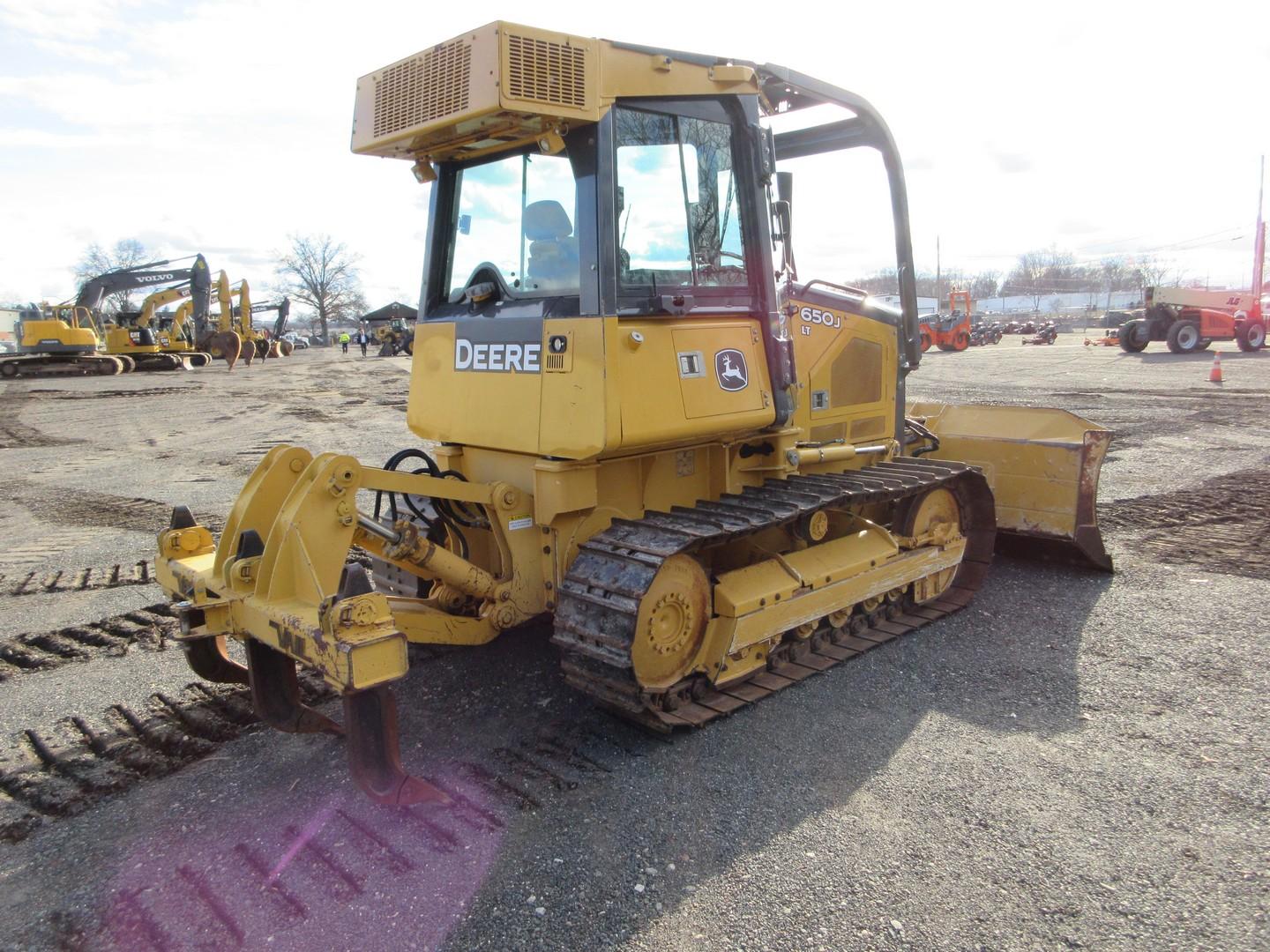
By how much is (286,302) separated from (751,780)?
4488cm

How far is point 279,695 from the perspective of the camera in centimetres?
398

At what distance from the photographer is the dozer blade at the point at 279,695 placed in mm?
3904

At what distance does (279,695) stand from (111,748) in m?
0.95

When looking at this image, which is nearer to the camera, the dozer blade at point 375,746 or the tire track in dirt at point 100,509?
the dozer blade at point 375,746

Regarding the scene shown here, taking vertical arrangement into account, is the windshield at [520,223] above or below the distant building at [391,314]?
below

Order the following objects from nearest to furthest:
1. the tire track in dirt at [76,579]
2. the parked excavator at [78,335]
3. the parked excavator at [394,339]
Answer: the tire track in dirt at [76,579] → the parked excavator at [78,335] → the parked excavator at [394,339]

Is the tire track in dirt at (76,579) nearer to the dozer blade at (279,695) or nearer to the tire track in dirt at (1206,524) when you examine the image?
the dozer blade at (279,695)

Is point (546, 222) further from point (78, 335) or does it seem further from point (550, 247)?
point (78, 335)

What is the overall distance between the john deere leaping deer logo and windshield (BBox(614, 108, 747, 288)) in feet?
1.23

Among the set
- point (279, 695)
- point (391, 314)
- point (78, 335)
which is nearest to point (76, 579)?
point (279, 695)

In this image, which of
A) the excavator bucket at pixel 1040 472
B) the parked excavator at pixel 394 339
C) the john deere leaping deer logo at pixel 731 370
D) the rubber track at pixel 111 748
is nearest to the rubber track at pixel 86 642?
the rubber track at pixel 111 748

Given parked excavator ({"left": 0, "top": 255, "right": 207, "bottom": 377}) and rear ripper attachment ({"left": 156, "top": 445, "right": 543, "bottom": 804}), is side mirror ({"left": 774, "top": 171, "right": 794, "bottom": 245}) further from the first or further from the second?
parked excavator ({"left": 0, "top": 255, "right": 207, "bottom": 377})

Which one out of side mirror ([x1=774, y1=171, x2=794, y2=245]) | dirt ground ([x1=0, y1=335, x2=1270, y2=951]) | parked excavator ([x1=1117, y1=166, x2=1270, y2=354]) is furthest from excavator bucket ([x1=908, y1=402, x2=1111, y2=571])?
parked excavator ([x1=1117, y1=166, x2=1270, y2=354])

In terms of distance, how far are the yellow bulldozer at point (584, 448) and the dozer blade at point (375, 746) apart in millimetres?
11
